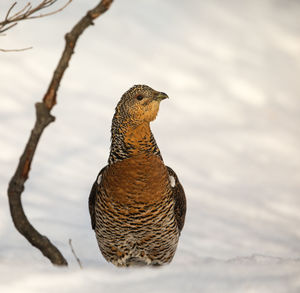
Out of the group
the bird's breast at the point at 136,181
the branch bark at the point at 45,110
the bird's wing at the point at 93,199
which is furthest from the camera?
the bird's wing at the point at 93,199

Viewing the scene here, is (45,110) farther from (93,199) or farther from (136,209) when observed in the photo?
(93,199)

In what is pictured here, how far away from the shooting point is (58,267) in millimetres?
4598

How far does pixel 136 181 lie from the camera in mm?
5375

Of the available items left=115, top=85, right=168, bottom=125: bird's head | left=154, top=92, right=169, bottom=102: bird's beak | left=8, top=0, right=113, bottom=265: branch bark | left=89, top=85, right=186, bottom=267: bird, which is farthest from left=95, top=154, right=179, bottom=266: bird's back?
left=8, top=0, right=113, bottom=265: branch bark

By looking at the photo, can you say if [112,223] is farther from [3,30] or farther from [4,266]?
[3,30]

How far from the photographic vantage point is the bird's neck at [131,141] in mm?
5387

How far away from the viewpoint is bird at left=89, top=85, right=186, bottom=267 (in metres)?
5.38

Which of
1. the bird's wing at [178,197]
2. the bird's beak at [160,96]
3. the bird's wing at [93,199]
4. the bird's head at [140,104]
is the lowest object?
the bird's wing at [93,199]

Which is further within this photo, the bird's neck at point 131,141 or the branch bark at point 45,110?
the bird's neck at point 131,141

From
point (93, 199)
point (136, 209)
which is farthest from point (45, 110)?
point (93, 199)

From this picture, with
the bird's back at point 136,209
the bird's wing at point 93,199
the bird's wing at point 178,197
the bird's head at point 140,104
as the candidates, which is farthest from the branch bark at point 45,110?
the bird's wing at point 178,197

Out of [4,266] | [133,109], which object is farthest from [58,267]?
[133,109]

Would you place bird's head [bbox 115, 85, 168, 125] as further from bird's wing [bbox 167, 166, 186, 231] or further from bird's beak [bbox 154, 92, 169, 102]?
bird's wing [bbox 167, 166, 186, 231]

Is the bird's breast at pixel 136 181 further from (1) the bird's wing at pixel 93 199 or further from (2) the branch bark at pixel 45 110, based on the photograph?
(2) the branch bark at pixel 45 110
